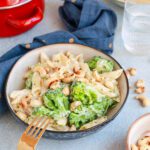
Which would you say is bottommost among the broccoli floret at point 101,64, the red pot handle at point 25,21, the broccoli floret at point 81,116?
the broccoli floret at point 81,116

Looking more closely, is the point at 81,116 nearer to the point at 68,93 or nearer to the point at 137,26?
the point at 68,93

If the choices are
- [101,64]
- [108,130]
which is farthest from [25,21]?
[108,130]

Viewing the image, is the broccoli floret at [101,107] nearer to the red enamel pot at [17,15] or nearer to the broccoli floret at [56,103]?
the broccoli floret at [56,103]

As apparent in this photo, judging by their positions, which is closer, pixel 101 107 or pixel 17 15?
pixel 101 107

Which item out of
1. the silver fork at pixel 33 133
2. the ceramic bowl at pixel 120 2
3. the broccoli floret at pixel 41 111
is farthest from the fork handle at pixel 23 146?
the ceramic bowl at pixel 120 2

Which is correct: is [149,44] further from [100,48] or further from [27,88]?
[27,88]

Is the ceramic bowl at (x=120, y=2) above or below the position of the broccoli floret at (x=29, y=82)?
above
